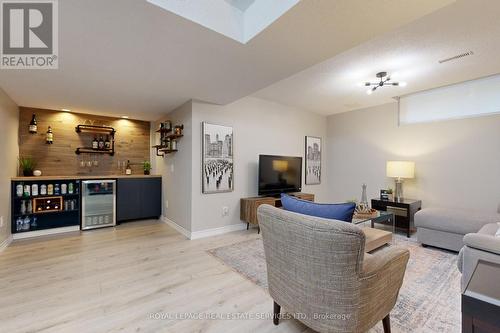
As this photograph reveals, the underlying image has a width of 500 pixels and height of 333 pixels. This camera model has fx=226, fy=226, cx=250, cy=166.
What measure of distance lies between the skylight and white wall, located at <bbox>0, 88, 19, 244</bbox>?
10.4 ft

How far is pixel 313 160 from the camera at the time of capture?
17.4 feet

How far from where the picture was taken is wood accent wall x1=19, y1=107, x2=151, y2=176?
13.4 ft

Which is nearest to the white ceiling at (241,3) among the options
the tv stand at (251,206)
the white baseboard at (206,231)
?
the tv stand at (251,206)

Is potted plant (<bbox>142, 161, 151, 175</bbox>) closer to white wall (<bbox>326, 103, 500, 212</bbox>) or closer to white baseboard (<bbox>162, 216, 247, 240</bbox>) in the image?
white baseboard (<bbox>162, 216, 247, 240</bbox>)

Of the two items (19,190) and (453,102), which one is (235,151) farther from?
(453,102)

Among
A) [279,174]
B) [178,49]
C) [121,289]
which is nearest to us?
[178,49]

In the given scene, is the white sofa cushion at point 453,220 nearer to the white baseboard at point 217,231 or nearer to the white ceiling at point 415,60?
the white ceiling at point 415,60

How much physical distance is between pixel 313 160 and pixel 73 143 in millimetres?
5027

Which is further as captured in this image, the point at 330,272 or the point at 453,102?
the point at 453,102

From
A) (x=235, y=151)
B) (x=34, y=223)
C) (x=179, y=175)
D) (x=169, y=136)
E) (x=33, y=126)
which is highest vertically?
(x=33, y=126)

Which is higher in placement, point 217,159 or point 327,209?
point 217,159

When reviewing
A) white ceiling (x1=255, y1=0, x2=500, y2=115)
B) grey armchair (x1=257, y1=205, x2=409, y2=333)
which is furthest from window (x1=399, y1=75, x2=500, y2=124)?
grey armchair (x1=257, y1=205, x2=409, y2=333)

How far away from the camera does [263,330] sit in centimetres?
159

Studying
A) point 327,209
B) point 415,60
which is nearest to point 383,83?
point 415,60
